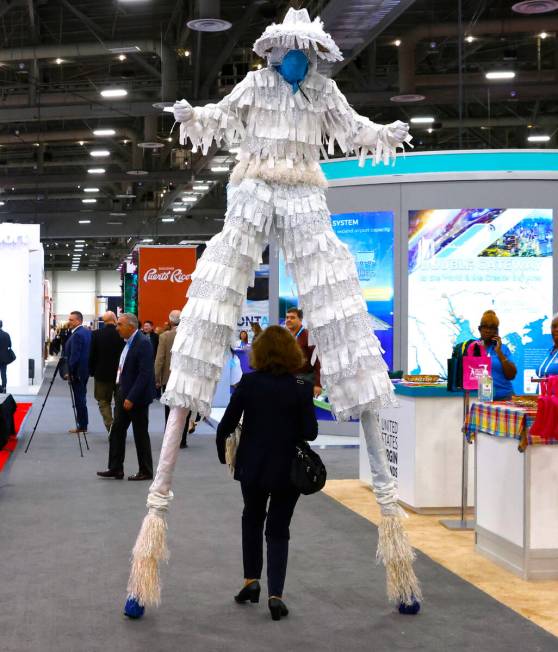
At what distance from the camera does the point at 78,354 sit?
11.5 metres

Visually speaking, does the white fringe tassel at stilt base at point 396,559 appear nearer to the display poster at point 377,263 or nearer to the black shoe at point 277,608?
the black shoe at point 277,608

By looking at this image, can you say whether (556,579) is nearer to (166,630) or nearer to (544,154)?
(166,630)

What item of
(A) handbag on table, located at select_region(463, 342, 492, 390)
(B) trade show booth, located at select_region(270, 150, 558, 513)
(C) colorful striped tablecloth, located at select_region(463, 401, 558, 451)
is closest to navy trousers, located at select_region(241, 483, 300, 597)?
(C) colorful striped tablecloth, located at select_region(463, 401, 558, 451)

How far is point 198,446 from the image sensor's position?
10500 millimetres

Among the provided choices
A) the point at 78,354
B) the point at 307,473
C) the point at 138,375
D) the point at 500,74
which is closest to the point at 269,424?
the point at 307,473

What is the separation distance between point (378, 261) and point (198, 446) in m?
2.75

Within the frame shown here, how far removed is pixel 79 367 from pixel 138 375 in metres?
3.70

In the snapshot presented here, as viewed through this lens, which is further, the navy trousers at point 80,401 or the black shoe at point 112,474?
the navy trousers at point 80,401

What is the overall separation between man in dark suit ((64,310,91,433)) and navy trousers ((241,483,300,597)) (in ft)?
24.4

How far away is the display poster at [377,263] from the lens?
10016mm

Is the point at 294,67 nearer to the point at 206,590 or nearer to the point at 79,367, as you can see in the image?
the point at 206,590

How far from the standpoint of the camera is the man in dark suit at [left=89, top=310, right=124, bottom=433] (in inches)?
421

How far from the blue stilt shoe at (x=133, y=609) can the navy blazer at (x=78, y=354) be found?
7510 millimetres

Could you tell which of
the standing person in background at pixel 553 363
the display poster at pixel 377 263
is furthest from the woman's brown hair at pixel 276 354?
the display poster at pixel 377 263
